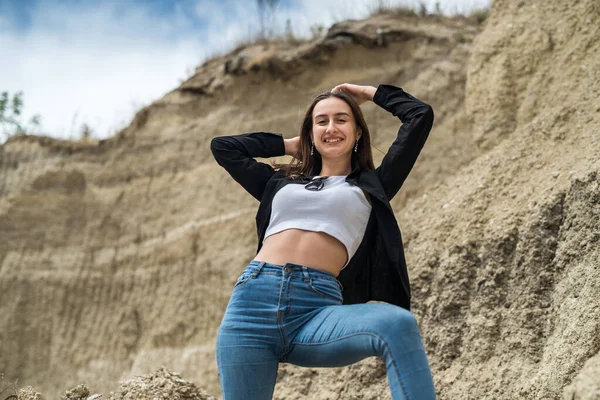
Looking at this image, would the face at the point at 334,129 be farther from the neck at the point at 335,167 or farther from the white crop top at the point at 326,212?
the white crop top at the point at 326,212

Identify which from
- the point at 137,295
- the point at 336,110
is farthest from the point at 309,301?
the point at 137,295

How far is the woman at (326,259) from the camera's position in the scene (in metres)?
2.77

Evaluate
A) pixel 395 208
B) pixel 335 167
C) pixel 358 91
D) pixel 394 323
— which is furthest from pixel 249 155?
pixel 395 208

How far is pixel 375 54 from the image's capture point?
1061cm

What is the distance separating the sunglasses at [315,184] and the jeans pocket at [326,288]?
50 cm

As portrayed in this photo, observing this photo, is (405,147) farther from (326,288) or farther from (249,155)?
(249,155)

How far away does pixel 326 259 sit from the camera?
10.6 feet

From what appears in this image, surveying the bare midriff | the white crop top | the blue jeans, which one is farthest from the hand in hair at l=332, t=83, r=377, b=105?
the blue jeans

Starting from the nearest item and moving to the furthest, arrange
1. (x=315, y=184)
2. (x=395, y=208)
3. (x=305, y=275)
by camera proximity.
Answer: (x=305, y=275) → (x=315, y=184) → (x=395, y=208)

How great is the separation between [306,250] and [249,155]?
3.17 ft

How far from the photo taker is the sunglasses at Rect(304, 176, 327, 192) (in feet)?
11.3

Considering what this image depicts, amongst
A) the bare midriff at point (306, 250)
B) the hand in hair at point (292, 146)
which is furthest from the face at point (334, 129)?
the bare midriff at point (306, 250)

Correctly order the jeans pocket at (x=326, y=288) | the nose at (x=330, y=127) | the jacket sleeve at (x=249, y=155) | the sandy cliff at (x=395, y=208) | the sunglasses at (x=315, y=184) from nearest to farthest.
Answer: the jeans pocket at (x=326, y=288) < the sunglasses at (x=315, y=184) < the nose at (x=330, y=127) < the jacket sleeve at (x=249, y=155) < the sandy cliff at (x=395, y=208)

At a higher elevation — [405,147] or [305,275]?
[405,147]
